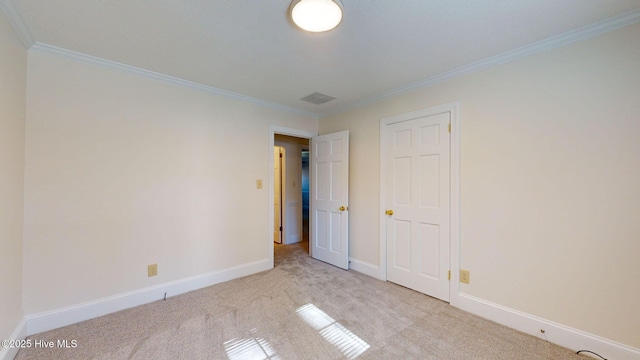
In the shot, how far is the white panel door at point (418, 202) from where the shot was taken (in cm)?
252

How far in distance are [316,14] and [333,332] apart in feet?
7.76

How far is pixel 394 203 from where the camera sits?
9.73 ft

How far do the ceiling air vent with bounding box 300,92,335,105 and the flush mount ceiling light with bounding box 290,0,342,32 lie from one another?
1417mm

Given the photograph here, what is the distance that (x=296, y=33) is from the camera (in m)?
1.81

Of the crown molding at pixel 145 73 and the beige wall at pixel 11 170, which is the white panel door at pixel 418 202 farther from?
the beige wall at pixel 11 170

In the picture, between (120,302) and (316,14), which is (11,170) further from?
(316,14)

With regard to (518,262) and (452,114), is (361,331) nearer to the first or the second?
(518,262)

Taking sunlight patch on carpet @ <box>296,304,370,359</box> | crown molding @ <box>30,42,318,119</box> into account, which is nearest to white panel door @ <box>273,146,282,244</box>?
crown molding @ <box>30,42,318,119</box>

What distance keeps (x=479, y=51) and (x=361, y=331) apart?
258cm

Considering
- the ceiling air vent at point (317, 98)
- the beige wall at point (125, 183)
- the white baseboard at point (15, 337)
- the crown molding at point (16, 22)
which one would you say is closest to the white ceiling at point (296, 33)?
the crown molding at point (16, 22)

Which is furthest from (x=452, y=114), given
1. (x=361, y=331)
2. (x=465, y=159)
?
(x=361, y=331)

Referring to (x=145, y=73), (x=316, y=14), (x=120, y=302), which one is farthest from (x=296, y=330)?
(x=145, y=73)

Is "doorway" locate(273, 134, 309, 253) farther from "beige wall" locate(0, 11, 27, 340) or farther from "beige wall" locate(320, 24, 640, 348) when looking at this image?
"beige wall" locate(0, 11, 27, 340)

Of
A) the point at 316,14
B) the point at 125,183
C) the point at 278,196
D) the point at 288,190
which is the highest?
the point at 316,14
